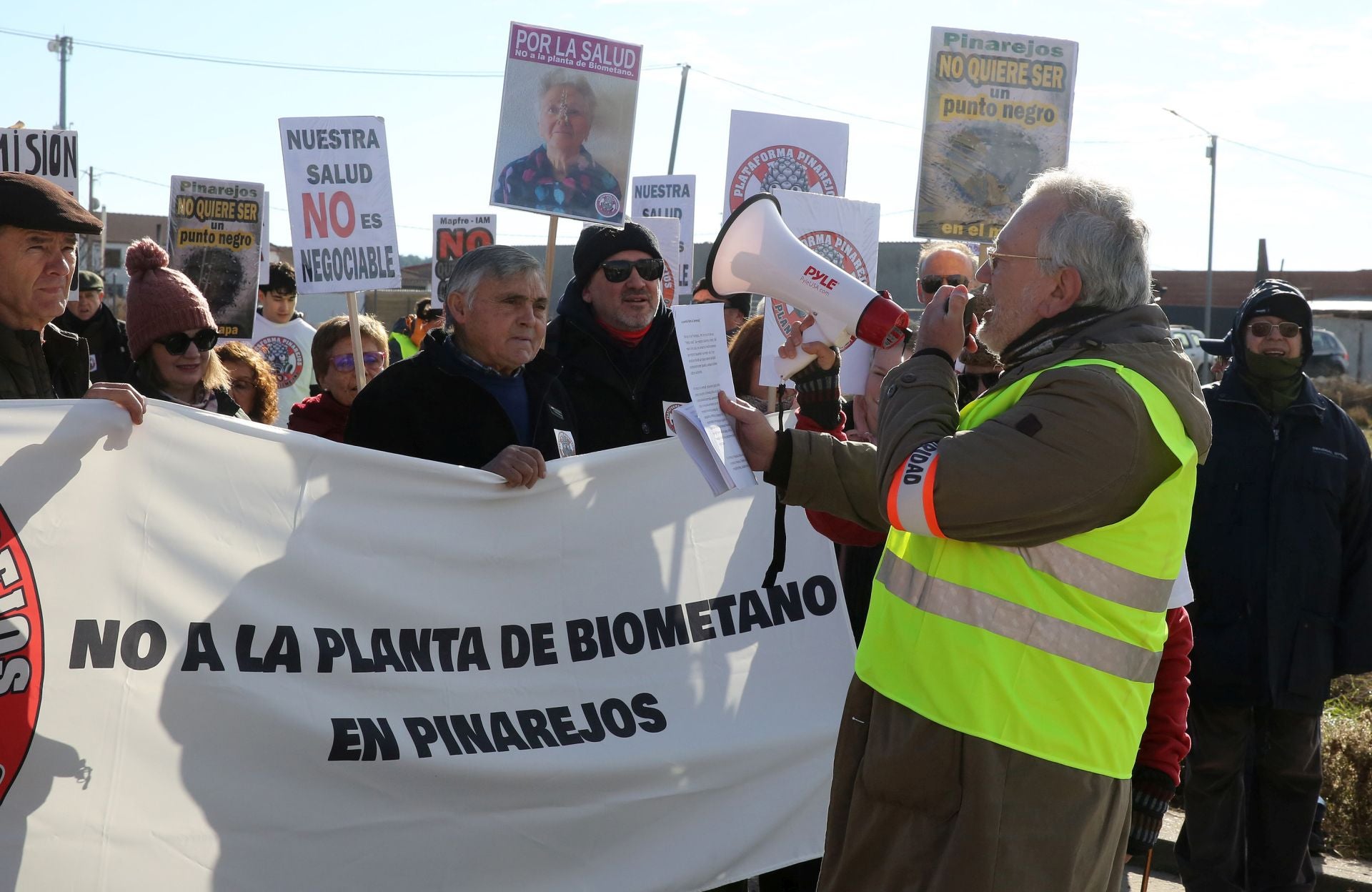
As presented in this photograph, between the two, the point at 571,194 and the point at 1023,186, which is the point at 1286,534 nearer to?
the point at 1023,186

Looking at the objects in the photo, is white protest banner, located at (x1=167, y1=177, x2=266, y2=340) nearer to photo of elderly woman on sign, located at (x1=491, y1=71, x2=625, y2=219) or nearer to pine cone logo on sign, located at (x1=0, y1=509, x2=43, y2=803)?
photo of elderly woman on sign, located at (x1=491, y1=71, x2=625, y2=219)

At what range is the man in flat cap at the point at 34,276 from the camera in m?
3.04

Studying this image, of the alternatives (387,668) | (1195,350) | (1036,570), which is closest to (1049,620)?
(1036,570)

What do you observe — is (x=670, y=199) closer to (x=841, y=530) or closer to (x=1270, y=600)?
(x=1270, y=600)

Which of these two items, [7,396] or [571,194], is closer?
[7,396]

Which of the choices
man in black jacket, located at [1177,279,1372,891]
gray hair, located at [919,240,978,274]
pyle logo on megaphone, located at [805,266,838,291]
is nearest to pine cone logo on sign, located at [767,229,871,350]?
gray hair, located at [919,240,978,274]

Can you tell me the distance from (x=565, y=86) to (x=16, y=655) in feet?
14.4

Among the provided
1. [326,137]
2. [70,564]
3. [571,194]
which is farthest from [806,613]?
[326,137]

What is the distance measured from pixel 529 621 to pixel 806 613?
97 centimetres

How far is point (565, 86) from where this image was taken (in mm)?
6488

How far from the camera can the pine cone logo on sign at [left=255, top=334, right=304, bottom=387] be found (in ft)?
27.9

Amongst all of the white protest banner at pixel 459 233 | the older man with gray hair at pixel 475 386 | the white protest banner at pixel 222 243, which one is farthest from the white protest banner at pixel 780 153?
the older man with gray hair at pixel 475 386

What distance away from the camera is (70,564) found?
291 centimetres

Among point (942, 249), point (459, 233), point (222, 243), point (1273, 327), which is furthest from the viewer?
point (459, 233)
